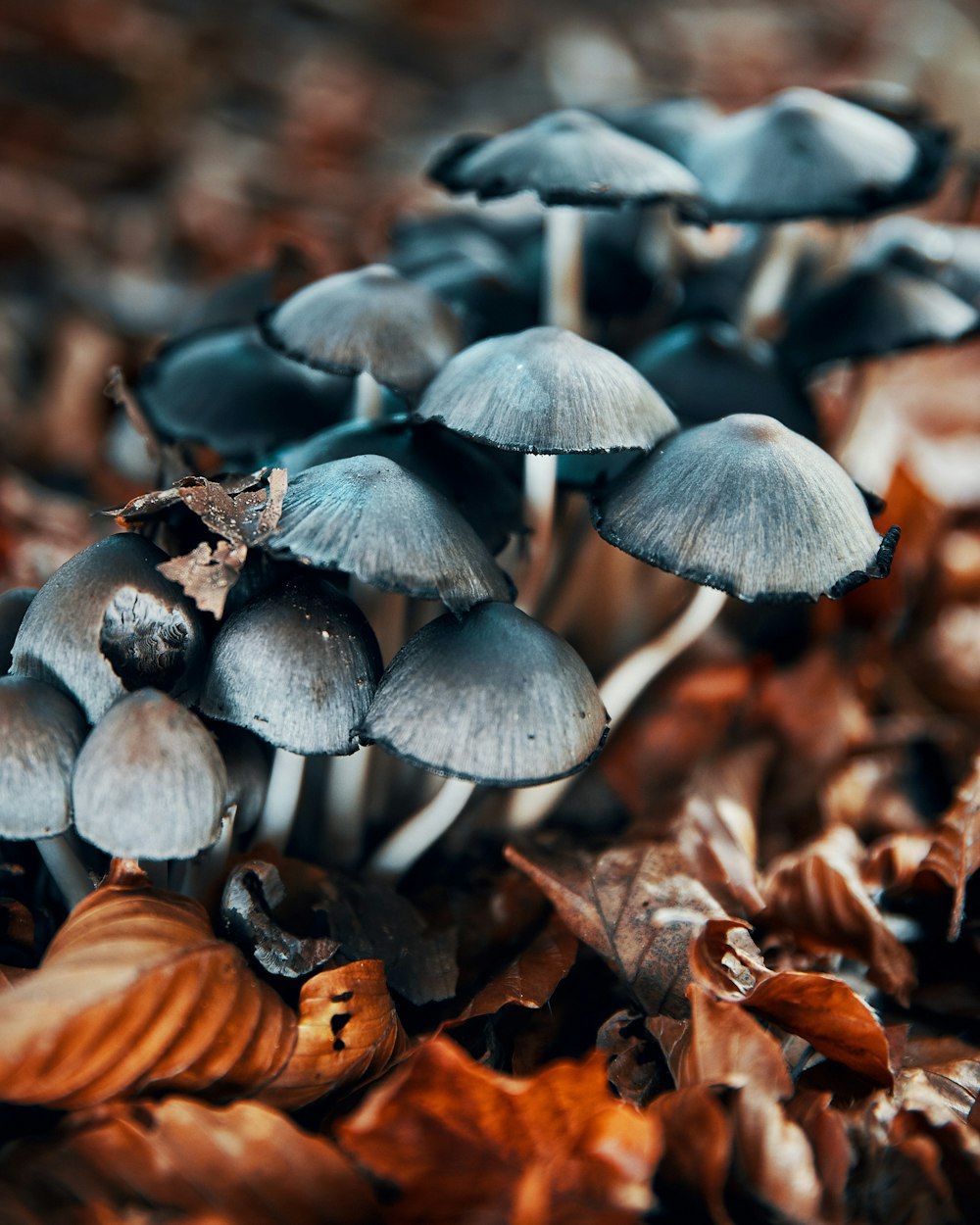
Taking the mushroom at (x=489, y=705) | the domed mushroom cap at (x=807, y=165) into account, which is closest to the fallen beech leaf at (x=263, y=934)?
the mushroom at (x=489, y=705)

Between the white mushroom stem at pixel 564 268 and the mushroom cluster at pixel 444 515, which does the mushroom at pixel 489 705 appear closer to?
the mushroom cluster at pixel 444 515

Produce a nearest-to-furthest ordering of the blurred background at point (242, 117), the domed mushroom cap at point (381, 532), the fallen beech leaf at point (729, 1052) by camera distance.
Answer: the fallen beech leaf at point (729, 1052) < the domed mushroom cap at point (381, 532) < the blurred background at point (242, 117)

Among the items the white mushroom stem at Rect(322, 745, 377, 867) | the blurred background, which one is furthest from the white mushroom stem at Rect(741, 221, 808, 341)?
the white mushroom stem at Rect(322, 745, 377, 867)

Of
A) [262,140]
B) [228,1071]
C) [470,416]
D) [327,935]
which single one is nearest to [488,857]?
[327,935]

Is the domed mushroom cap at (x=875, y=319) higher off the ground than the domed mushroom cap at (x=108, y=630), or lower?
higher

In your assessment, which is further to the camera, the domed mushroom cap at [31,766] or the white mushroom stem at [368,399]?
the white mushroom stem at [368,399]

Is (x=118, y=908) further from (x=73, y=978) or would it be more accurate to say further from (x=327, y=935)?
(x=327, y=935)

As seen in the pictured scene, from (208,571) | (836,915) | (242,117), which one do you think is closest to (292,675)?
(208,571)
